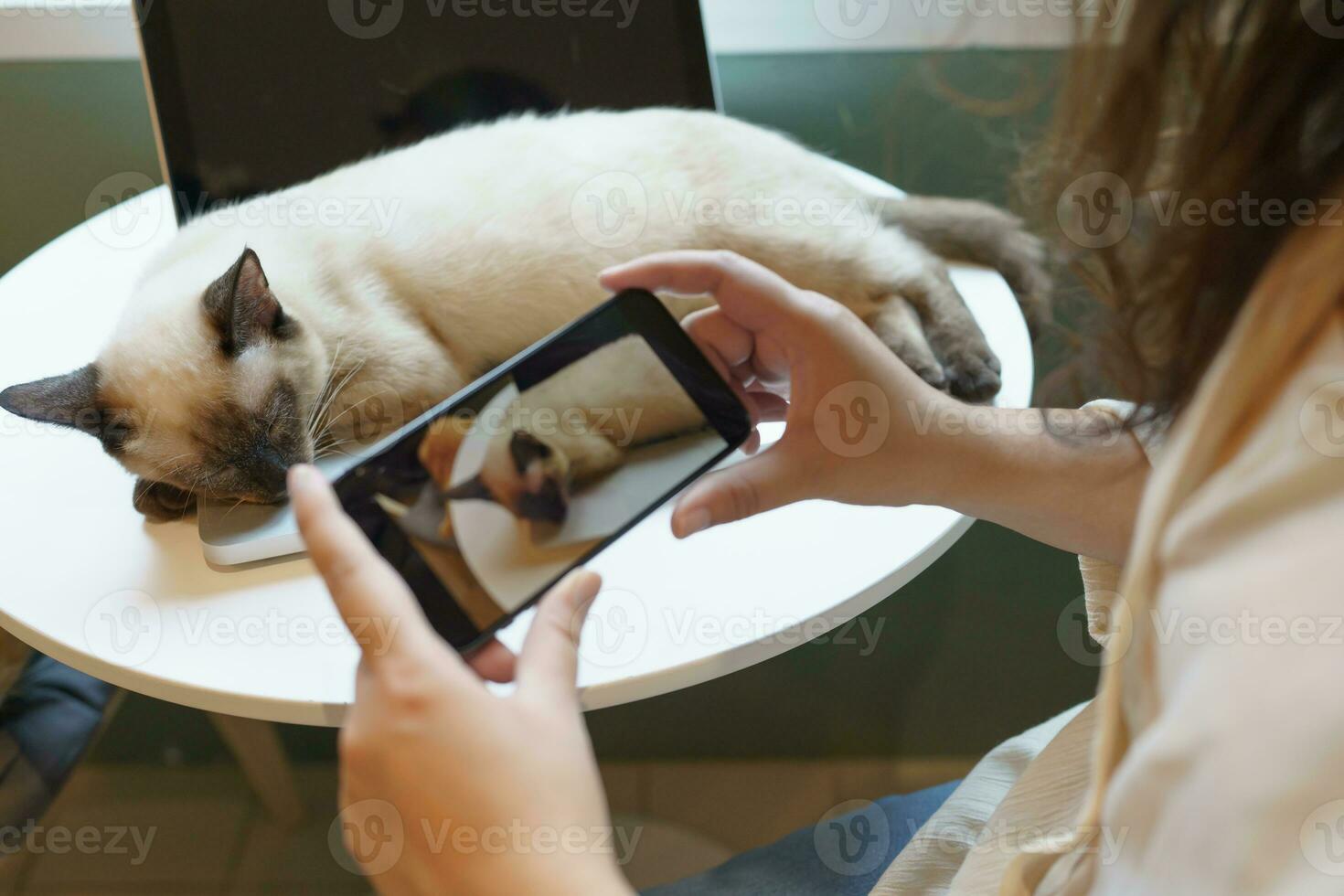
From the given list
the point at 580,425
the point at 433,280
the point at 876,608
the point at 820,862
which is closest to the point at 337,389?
the point at 433,280

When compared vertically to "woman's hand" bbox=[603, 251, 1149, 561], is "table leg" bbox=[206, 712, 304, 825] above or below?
below

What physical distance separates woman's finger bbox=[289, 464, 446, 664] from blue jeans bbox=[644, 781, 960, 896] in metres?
0.36

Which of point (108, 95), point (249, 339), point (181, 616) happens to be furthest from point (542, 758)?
point (108, 95)

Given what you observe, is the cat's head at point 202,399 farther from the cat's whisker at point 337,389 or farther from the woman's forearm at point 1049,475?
the woman's forearm at point 1049,475

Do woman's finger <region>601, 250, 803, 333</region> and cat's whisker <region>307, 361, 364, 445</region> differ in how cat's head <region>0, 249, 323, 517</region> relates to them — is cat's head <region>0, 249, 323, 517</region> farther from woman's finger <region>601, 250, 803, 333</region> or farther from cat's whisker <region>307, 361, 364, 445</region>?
woman's finger <region>601, 250, 803, 333</region>

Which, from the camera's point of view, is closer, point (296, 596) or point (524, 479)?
point (524, 479)

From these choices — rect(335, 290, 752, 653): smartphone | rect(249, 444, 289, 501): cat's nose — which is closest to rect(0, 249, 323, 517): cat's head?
rect(249, 444, 289, 501): cat's nose

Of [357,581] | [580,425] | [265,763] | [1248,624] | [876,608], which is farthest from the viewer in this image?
[876,608]

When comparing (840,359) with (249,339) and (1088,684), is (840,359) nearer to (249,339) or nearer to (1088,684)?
(249,339)

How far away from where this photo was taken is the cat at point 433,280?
32.5 inches

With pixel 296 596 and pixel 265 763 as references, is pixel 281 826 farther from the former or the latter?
pixel 296 596

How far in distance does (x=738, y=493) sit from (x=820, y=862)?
29 cm

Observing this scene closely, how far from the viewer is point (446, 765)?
451mm

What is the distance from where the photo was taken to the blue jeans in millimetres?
711
